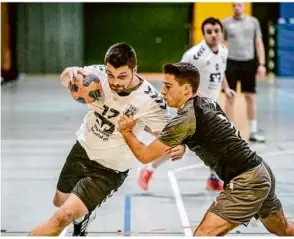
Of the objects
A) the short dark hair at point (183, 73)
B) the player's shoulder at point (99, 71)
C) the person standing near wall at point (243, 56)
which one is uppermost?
the short dark hair at point (183, 73)

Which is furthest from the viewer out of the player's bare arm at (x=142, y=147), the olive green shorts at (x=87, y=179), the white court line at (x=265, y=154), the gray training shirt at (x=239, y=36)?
the gray training shirt at (x=239, y=36)

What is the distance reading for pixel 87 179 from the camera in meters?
4.50

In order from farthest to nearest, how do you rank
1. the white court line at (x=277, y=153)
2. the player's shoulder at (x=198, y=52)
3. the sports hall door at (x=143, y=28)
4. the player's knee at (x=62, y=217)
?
the sports hall door at (x=143, y=28)
the white court line at (x=277, y=153)
the player's shoulder at (x=198, y=52)
the player's knee at (x=62, y=217)

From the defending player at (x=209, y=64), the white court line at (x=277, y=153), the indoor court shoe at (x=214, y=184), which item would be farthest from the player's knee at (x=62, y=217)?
the white court line at (x=277, y=153)

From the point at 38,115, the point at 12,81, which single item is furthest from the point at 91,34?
the point at 38,115

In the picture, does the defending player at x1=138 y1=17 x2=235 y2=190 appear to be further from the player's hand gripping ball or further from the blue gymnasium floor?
the player's hand gripping ball

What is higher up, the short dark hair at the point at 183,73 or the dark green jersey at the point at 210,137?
the short dark hair at the point at 183,73

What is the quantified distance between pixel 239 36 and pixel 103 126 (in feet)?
19.9

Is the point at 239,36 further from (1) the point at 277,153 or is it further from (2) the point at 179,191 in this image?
(2) the point at 179,191

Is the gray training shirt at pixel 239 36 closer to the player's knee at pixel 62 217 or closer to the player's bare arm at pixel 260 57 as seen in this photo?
the player's bare arm at pixel 260 57

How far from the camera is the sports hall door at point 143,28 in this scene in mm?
23469

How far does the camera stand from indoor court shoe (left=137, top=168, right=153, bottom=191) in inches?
279

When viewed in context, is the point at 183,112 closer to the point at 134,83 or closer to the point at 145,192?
the point at 134,83

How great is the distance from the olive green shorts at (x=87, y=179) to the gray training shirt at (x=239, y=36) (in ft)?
19.4
